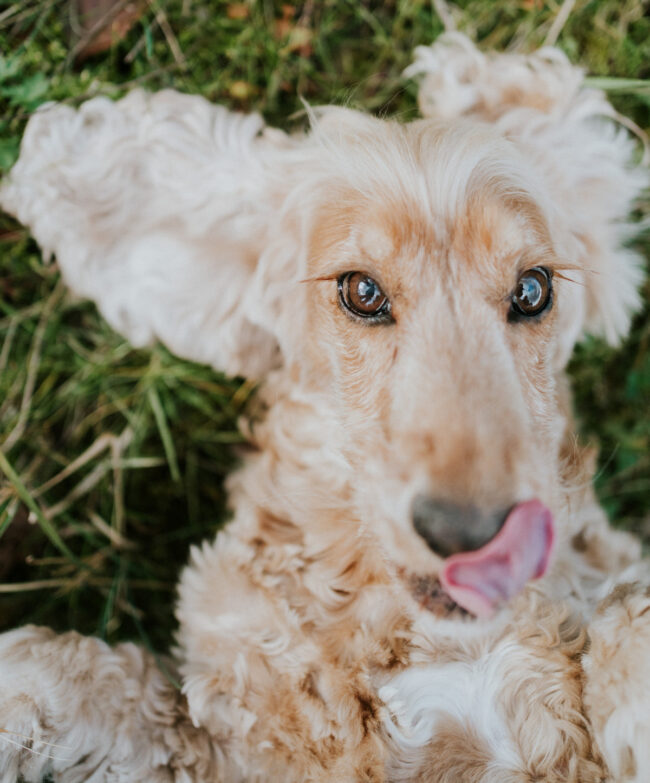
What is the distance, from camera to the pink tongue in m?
1.53

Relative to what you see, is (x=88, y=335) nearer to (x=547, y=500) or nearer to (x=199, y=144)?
(x=199, y=144)

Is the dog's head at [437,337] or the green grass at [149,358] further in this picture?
the green grass at [149,358]

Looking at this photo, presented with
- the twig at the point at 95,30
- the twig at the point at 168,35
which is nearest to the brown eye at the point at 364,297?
the twig at the point at 168,35

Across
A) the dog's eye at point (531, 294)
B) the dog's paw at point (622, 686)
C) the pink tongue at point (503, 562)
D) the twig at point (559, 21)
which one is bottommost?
the dog's paw at point (622, 686)

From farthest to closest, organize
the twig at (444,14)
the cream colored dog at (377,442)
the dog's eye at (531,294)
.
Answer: the twig at (444,14)
the dog's eye at (531,294)
the cream colored dog at (377,442)

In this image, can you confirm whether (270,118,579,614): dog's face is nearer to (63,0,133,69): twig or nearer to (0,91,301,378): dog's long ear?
(0,91,301,378): dog's long ear

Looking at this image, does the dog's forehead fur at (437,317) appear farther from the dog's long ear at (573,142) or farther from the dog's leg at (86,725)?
the dog's leg at (86,725)

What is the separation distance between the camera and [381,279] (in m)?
1.97

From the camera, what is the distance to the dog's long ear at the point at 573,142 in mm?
2537

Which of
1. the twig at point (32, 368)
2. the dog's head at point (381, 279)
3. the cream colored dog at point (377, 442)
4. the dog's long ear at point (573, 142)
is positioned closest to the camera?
the dog's head at point (381, 279)

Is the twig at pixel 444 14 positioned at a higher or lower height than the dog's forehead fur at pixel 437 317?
higher

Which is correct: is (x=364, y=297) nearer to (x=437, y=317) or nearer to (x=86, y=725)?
(x=437, y=317)

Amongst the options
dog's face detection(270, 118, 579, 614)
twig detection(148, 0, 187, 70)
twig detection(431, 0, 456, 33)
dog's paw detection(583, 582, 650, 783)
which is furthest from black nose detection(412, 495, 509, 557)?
twig detection(431, 0, 456, 33)

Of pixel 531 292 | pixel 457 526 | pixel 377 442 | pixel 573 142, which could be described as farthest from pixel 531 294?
pixel 573 142
